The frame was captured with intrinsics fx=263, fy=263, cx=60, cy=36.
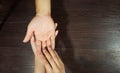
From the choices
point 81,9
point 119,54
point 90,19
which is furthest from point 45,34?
point 81,9

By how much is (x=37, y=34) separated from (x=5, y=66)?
104 centimetres

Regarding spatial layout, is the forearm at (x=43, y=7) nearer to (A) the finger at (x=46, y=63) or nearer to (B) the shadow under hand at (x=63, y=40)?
(A) the finger at (x=46, y=63)

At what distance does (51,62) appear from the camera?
62cm

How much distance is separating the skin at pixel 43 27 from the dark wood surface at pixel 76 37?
0.96 meters

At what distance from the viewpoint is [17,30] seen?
2.02 meters

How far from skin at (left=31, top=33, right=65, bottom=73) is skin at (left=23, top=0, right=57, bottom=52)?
1 cm

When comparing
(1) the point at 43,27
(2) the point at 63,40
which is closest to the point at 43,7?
(1) the point at 43,27

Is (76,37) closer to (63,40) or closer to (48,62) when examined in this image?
(63,40)

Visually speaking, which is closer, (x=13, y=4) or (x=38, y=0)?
(x=38, y=0)

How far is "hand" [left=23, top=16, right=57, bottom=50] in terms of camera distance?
0.64 meters

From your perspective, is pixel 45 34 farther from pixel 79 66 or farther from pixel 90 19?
pixel 90 19

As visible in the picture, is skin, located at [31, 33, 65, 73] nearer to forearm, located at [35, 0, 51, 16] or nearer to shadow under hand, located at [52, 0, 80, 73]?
forearm, located at [35, 0, 51, 16]

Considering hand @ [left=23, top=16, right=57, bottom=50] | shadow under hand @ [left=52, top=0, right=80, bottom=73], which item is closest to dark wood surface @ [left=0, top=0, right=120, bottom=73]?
shadow under hand @ [left=52, top=0, right=80, bottom=73]

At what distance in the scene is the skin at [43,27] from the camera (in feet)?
2.11
